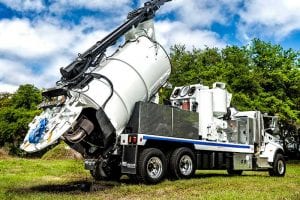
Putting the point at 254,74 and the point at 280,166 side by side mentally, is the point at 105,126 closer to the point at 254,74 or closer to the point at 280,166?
the point at 280,166

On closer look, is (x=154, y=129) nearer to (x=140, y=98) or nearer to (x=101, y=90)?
(x=140, y=98)

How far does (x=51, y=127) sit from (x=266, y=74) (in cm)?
2940

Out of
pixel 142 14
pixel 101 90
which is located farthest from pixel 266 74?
pixel 101 90

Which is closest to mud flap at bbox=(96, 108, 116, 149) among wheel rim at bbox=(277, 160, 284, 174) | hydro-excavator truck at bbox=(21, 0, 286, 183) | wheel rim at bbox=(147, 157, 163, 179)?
hydro-excavator truck at bbox=(21, 0, 286, 183)

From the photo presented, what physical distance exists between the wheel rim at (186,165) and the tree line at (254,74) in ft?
62.7

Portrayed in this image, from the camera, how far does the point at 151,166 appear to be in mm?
13469

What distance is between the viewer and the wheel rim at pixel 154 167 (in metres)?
13.3

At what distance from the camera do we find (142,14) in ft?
48.0

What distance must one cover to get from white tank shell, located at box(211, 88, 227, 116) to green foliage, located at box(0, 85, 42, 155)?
33.4 metres

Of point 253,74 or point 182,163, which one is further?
point 253,74

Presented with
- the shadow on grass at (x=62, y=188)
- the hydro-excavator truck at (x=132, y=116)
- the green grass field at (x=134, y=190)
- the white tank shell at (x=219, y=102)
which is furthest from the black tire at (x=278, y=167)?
the shadow on grass at (x=62, y=188)

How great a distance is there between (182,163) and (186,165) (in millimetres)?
249

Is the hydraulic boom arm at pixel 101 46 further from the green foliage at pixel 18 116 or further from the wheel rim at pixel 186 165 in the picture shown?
the green foliage at pixel 18 116

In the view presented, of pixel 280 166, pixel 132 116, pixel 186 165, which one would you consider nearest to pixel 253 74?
pixel 280 166
